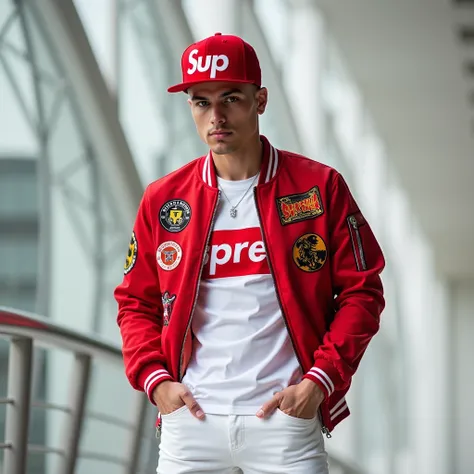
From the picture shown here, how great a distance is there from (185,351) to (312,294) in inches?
10.7

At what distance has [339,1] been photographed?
10.3 metres

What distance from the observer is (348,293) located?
84.7 inches

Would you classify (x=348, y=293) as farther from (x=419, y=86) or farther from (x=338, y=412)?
(x=419, y=86)

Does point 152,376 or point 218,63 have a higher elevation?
point 218,63

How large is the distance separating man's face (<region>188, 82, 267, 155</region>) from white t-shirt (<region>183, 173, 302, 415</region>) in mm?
140

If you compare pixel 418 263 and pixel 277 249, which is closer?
pixel 277 249

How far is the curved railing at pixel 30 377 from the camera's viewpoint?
2.84 m

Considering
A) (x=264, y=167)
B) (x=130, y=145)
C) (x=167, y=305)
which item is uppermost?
(x=130, y=145)

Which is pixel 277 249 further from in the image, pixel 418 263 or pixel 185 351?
pixel 418 263

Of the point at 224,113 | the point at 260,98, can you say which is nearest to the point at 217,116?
the point at 224,113

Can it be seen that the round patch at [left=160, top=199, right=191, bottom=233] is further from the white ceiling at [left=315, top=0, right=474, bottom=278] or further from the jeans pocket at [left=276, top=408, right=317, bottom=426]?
the white ceiling at [left=315, top=0, right=474, bottom=278]

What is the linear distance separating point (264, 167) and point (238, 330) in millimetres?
345

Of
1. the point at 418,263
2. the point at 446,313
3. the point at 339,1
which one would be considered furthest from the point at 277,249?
the point at 446,313

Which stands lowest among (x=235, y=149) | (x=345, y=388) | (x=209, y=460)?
(x=209, y=460)
